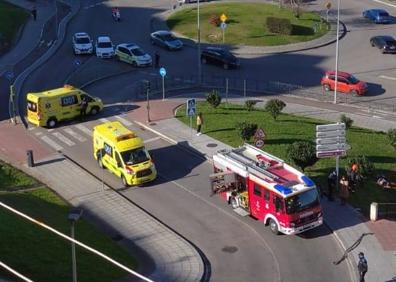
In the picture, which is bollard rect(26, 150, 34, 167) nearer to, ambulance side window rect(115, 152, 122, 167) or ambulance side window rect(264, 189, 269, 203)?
ambulance side window rect(115, 152, 122, 167)

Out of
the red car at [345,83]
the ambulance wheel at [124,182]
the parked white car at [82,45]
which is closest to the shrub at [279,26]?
the red car at [345,83]

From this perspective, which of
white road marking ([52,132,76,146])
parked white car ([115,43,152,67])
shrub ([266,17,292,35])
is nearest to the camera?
white road marking ([52,132,76,146])

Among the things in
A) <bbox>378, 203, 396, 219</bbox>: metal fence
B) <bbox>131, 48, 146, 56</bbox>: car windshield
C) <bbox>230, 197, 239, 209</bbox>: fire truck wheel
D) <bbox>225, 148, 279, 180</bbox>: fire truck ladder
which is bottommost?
<bbox>378, 203, 396, 219</bbox>: metal fence

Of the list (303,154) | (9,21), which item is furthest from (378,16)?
(303,154)

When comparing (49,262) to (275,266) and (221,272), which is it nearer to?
(221,272)

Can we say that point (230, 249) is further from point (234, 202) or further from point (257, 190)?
point (234, 202)

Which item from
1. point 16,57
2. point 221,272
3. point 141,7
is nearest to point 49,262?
point 221,272

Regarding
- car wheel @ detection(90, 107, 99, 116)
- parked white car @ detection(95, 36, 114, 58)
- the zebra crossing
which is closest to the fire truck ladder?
the zebra crossing

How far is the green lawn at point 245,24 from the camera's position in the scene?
68.0 meters

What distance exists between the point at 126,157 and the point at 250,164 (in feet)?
23.8

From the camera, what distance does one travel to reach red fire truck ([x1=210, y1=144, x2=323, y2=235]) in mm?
30766

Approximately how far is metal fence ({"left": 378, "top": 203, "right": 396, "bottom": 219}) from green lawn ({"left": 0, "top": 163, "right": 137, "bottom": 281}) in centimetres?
1140

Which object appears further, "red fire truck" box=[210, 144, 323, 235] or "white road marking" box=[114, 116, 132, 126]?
"white road marking" box=[114, 116, 132, 126]

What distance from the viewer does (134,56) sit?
60406 mm
